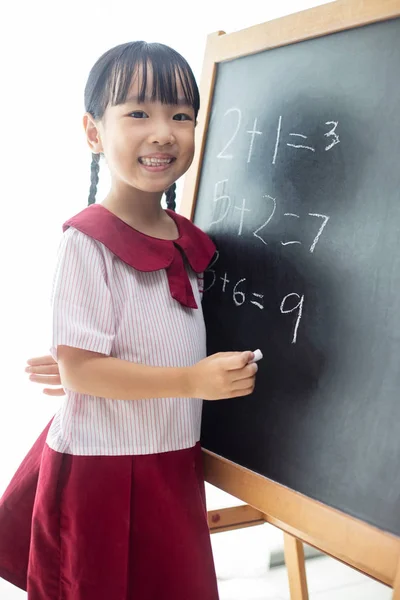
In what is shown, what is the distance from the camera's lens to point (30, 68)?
5.62 ft

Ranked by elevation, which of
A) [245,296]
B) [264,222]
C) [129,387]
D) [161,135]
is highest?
[161,135]

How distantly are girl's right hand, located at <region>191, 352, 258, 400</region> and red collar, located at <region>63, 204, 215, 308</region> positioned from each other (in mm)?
147

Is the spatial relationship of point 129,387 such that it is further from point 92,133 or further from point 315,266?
point 92,133

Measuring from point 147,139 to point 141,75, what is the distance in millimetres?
99

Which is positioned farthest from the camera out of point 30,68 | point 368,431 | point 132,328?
point 30,68

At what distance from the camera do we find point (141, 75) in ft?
3.51

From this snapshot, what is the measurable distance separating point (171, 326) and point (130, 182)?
0.80 feet

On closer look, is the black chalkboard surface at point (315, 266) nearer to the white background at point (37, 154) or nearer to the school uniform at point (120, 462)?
the school uniform at point (120, 462)

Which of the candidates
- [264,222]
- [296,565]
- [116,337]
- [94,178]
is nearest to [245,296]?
[264,222]

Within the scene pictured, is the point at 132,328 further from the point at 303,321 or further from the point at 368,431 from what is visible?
the point at 368,431

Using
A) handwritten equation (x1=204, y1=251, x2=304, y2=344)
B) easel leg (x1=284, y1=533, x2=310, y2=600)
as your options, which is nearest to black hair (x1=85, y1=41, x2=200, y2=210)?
handwritten equation (x1=204, y1=251, x2=304, y2=344)

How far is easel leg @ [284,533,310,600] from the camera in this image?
1.46m

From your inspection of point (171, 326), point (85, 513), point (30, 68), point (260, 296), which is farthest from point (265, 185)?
point (30, 68)

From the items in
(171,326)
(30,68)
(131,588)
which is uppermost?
(30,68)
